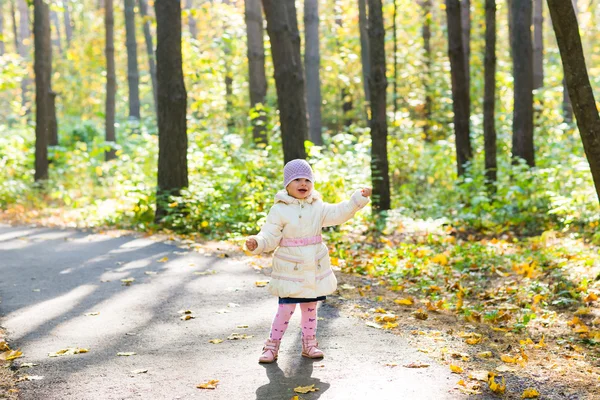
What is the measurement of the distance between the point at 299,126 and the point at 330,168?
2070 mm

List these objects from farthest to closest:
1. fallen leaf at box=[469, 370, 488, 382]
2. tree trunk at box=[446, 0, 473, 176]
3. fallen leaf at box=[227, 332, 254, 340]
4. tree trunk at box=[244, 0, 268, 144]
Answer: tree trunk at box=[244, 0, 268, 144], tree trunk at box=[446, 0, 473, 176], fallen leaf at box=[227, 332, 254, 340], fallen leaf at box=[469, 370, 488, 382]

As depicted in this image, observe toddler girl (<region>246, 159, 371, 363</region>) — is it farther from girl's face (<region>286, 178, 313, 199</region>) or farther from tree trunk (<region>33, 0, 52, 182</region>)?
tree trunk (<region>33, 0, 52, 182</region>)

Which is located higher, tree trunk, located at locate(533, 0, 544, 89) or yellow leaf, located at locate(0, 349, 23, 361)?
tree trunk, located at locate(533, 0, 544, 89)

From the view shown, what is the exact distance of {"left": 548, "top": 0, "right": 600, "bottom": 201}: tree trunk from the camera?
5883 millimetres

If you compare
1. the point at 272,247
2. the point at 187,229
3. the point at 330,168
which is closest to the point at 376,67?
the point at 330,168

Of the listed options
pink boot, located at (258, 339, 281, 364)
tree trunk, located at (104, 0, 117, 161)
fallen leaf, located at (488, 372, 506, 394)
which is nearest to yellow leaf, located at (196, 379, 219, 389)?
pink boot, located at (258, 339, 281, 364)

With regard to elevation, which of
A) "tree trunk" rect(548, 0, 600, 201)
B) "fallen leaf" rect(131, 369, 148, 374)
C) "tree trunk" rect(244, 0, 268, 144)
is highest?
"tree trunk" rect(244, 0, 268, 144)

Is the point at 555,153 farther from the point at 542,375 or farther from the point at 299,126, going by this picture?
the point at 542,375

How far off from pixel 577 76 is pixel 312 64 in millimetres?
15252

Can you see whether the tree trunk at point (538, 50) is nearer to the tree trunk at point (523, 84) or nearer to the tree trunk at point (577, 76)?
the tree trunk at point (523, 84)

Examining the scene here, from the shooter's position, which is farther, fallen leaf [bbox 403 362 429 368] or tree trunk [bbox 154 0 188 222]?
tree trunk [bbox 154 0 188 222]

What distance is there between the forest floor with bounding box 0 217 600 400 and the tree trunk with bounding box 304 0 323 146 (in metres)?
11.8

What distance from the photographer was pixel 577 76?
5961mm

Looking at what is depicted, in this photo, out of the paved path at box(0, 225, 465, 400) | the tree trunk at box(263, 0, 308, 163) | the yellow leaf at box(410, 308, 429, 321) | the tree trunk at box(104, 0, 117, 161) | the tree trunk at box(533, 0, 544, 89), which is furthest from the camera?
the tree trunk at box(533, 0, 544, 89)
